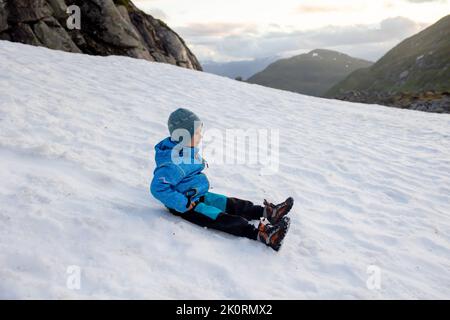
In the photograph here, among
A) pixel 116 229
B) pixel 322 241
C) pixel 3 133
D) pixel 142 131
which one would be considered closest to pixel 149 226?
pixel 116 229

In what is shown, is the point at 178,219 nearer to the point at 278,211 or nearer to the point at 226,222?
the point at 226,222

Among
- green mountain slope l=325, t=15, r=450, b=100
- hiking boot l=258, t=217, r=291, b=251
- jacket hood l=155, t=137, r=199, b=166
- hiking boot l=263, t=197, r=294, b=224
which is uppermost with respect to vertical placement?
green mountain slope l=325, t=15, r=450, b=100

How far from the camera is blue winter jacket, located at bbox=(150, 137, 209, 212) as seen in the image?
15.7 ft

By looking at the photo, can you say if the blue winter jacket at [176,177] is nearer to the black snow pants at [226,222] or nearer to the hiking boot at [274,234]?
the black snow pants at [226,222]

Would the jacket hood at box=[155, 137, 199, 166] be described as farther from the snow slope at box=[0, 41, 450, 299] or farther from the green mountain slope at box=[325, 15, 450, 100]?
the green mountain slope at box=[325, 15, 450, 100]

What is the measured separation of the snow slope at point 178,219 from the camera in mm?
3883

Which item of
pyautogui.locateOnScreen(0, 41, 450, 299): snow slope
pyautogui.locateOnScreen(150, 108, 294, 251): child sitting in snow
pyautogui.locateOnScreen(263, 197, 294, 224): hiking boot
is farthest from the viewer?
pyautogui.locateOnScreen(263, 197, 294, 224): hiking boot

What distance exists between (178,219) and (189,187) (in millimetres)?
460

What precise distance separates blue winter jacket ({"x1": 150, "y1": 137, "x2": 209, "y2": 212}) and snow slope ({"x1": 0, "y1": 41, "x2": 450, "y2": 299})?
360mm

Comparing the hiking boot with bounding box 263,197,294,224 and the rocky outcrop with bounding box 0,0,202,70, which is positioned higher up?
the rocky outcrop with bounding box 0,0,202,70

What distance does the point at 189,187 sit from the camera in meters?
5.02

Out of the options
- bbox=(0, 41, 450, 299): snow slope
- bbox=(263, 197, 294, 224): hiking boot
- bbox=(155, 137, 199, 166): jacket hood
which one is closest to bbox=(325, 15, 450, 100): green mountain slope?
bbox=(0, 41, 450, 299): snow slope

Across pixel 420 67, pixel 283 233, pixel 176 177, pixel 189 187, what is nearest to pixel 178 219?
pixel 189 187
